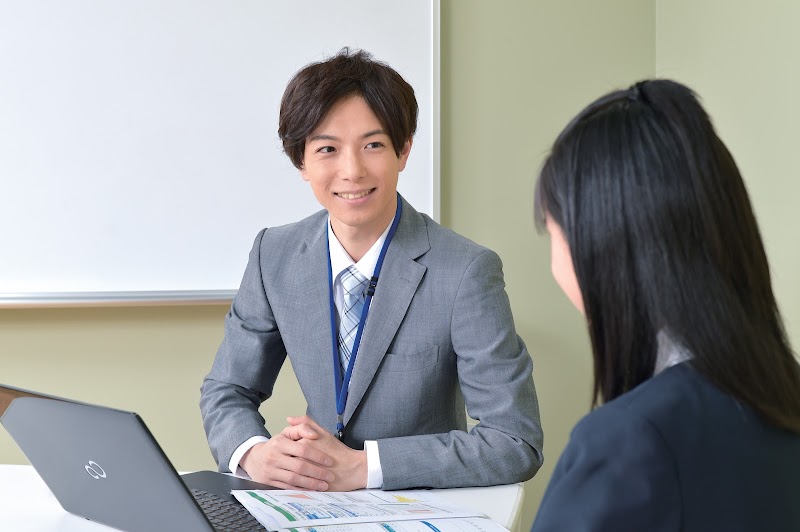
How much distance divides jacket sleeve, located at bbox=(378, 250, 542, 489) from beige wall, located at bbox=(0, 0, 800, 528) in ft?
3.52

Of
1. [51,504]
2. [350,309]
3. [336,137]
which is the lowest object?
[51,504]

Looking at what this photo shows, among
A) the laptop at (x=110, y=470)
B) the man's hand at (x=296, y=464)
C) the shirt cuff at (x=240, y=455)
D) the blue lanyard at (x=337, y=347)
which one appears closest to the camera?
the laptop at (x=110, y=470)

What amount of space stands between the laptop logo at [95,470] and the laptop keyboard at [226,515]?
13 centimetres

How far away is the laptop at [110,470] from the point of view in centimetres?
116

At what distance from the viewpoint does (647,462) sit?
2.68 feet

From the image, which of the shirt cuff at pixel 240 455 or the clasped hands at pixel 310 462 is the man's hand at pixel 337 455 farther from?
the shirt cuff at pixel 240 455

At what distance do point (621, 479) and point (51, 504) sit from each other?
1054 millimetres

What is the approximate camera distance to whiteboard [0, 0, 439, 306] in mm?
2625

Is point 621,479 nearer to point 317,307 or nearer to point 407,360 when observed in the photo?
point 407,360

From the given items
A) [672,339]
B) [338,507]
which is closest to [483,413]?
[338,507]

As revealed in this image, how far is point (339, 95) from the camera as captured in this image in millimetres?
1833

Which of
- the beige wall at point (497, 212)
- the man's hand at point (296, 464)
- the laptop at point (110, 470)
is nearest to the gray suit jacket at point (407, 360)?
the man's hand at point (296, 464)

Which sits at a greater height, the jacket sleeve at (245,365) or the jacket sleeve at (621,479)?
the jacket sleeve at (621,479)

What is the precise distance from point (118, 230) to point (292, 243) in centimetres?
89
